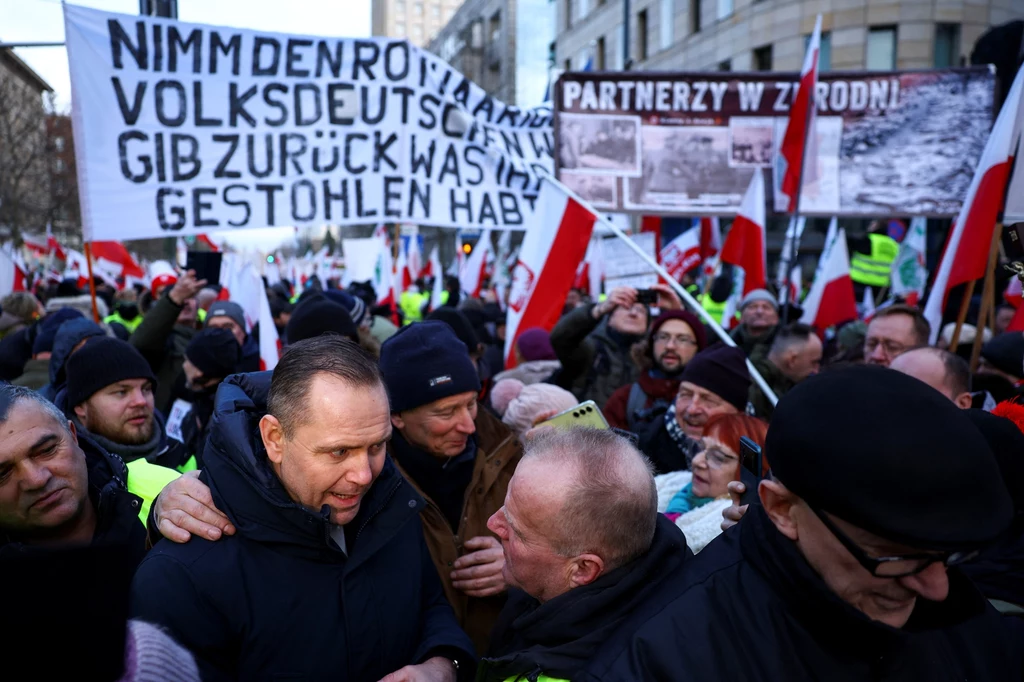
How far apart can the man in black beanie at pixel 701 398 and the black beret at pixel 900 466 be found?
2313 mm

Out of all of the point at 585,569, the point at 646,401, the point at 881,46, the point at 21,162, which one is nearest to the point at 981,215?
the point at 646,401

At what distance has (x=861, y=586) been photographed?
136cm

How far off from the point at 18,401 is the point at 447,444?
141cm

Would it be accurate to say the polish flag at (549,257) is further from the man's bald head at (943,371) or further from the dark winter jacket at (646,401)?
the man's bald head at (943,371)

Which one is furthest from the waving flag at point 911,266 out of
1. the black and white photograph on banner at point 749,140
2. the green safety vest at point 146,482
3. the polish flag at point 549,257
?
the green safety vest at point 146,482

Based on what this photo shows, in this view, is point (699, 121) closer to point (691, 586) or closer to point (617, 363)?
point (617, 363)

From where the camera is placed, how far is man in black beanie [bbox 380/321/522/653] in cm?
276

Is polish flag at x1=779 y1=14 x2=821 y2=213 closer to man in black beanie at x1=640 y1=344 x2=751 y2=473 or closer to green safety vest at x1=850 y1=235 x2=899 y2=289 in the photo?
man in black beanie at x1=640 y1=344 x2=751 y2=473

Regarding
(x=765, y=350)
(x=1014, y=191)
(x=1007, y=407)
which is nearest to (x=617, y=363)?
(x=765, y=350)

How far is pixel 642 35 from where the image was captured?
32.2 meters

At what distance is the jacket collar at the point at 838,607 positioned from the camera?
1341 mm

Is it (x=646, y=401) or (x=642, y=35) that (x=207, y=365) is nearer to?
(x=646, y=401)

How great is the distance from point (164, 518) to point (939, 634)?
6.03 ft

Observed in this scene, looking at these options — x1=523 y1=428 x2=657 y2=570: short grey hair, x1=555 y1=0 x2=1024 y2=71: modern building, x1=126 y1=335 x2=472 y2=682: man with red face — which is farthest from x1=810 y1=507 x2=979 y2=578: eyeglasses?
x1=555 y1=0 x2=1024 y2=71: modern building
